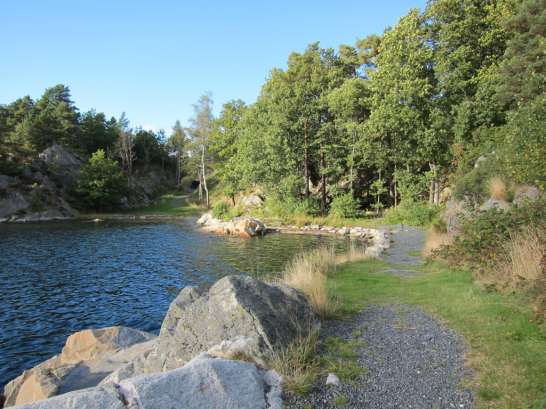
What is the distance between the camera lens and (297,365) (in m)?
5.50

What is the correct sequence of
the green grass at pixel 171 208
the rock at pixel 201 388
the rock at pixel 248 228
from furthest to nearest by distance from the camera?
the green grass at pixel 171 208 < the rock at pixel 248 228 < the rock at pixel 201 388

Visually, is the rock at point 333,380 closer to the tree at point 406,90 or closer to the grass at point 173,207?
the tree at point 406,90

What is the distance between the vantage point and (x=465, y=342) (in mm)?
6695

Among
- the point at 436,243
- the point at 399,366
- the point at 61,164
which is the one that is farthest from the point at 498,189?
the point at 61,164

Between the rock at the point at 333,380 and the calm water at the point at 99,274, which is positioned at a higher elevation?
the rock at the point at 333,380

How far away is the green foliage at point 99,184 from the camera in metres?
56.8

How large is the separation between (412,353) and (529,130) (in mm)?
10672

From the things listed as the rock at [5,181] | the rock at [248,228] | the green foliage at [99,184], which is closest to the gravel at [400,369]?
the rock at [248,228]

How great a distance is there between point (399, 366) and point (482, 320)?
280 cm

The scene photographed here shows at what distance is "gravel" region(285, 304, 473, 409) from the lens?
15.9 ft

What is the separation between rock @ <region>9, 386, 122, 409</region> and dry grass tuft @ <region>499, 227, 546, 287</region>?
25.8 feet

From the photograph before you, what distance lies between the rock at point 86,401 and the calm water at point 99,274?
6.48 metres

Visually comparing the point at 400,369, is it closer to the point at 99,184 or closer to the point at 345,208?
the point at 345,208

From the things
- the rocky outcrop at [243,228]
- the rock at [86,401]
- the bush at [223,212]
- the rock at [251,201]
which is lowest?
the rocky outcrop at [243,228]
